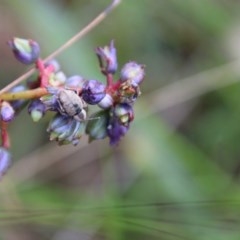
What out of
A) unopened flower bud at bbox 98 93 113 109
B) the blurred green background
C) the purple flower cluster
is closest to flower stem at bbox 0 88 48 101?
the purple flower cluster

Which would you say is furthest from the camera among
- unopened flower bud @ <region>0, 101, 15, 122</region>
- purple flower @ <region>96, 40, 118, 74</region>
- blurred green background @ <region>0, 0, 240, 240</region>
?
blurred green background @ <region>0, 0, 240, 240</region>

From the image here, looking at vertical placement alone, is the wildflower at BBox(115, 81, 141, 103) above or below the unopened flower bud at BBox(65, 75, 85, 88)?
below

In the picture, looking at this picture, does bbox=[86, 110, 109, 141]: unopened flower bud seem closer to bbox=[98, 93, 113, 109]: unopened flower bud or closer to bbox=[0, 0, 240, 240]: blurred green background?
bbox=[98, 93, 113, 109]: unopened flower bud

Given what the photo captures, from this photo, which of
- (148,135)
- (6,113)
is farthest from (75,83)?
(148,135)

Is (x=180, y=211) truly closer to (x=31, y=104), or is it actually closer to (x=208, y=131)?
(x=208, y=131)

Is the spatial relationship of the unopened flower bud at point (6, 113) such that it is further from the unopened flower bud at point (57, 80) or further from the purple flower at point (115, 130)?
the purple flower at point (115, 130)
